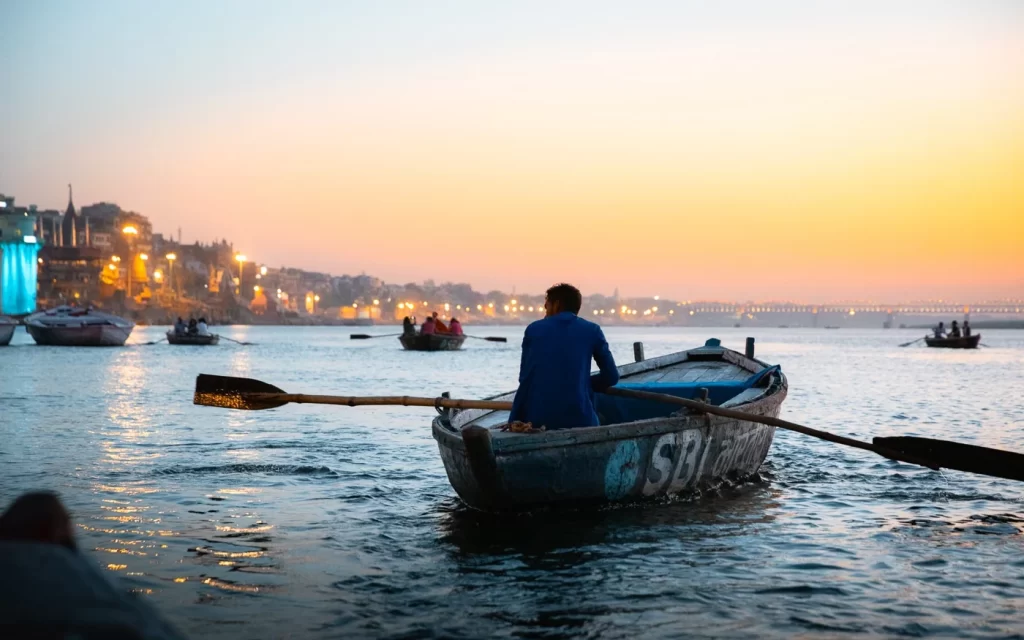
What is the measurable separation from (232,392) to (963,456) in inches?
271

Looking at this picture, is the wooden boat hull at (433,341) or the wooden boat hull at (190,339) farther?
the wooden boat hull at (190,339)

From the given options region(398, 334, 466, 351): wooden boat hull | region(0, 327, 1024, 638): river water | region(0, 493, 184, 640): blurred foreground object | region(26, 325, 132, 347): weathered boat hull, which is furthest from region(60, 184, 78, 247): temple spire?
region(0, 493, 184, 640): blurred foreground object

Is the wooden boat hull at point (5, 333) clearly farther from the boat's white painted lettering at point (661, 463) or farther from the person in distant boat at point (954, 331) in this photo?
the person in distant boat at point (954, 331)

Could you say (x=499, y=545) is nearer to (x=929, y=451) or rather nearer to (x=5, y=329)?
(x=929, y=451)

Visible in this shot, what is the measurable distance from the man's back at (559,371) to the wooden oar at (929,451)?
0.58 metres

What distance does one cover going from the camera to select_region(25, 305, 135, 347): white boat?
6125cm

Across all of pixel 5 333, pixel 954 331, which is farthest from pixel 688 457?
pixel 954 331

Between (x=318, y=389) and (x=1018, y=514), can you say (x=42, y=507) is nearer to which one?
(x=1018, y=514)

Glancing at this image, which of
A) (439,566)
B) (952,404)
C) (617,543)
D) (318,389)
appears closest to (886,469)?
(617,543)

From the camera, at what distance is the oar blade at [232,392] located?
381 inches

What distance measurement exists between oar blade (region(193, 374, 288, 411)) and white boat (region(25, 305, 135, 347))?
56493 mm

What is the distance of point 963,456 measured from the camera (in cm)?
862

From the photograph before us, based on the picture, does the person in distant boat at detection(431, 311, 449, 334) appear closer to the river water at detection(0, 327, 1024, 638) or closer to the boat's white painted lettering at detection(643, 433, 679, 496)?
the river water at detection(0, 327, 1024, 638)

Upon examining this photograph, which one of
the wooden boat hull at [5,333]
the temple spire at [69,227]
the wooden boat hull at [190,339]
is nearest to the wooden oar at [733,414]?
the wooden boat hull at [190,339]
